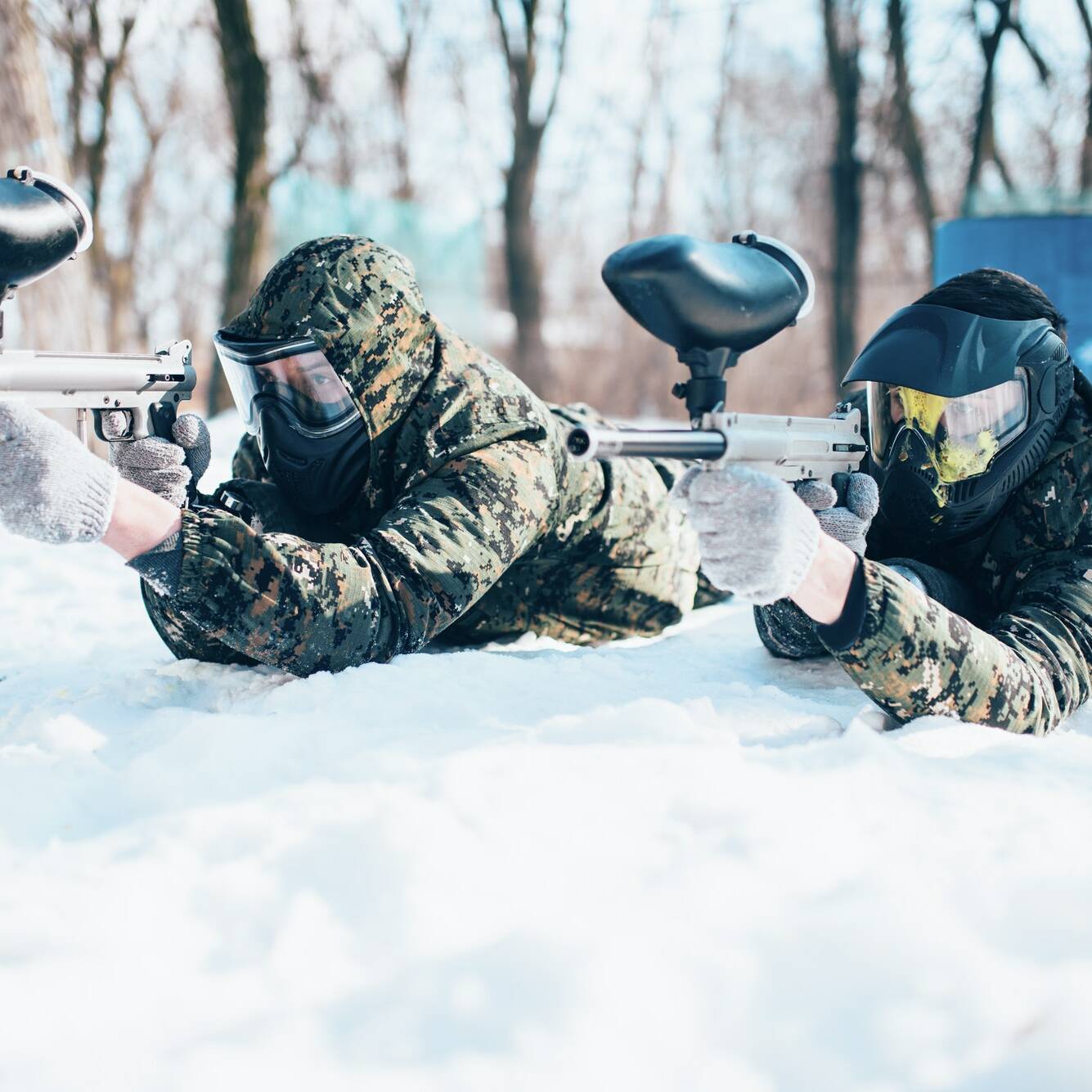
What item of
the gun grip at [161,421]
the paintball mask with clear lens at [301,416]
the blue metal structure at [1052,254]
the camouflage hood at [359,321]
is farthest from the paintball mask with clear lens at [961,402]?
the blue metal structure at [1052,254]

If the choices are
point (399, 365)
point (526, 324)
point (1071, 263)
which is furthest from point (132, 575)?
point (526, 324)

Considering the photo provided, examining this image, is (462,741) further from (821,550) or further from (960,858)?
(960,858)

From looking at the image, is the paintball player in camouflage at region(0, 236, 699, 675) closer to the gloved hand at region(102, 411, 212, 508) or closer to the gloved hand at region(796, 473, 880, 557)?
the gloved hand at region(102, 411, 212, 508)

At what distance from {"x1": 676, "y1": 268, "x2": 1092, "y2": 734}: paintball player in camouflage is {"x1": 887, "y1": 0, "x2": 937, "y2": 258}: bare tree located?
12818 mm

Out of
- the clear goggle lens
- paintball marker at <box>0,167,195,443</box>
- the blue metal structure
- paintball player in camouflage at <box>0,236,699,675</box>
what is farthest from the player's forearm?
the blue metal structure

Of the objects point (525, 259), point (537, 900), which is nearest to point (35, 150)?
point (537, 900)

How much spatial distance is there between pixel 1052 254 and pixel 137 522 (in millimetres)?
6543

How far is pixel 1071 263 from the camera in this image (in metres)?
7.11

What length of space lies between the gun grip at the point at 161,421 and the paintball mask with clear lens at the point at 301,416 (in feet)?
0.71

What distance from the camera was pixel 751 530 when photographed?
2.04 m

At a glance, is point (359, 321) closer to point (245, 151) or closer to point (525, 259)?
point (245, 151)

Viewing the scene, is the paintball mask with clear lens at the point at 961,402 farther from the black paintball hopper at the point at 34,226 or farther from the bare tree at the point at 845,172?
the bare tree at the point at 845,172

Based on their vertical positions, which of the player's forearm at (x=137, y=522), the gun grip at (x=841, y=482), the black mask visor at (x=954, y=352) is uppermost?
the black mask visor at (x=954, y=352)

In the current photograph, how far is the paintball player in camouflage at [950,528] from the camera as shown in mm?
2098
